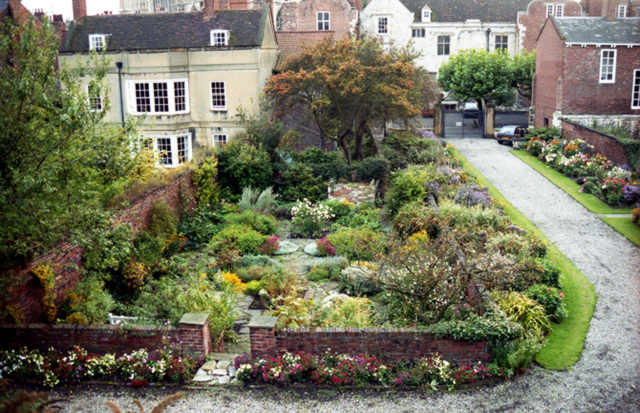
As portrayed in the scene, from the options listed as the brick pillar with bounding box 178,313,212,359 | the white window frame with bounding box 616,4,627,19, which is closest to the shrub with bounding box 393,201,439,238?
the brick pillar with bounding box 178,313,212,359

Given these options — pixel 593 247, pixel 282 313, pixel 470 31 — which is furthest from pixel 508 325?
pixel 470 31

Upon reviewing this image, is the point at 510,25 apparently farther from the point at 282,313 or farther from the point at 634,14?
the point at 282,313

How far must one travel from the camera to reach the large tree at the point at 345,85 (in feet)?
89.1

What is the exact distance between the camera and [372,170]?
2612 cm

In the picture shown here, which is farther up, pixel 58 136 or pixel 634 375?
pixel 58 136

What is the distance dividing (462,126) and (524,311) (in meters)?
28.3

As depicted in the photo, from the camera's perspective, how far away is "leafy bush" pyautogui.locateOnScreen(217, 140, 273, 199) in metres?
24.8

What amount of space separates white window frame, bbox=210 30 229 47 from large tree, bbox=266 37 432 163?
4.61 metres

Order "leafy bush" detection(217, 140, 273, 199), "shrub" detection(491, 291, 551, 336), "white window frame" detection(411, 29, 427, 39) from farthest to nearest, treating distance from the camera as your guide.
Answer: "white window frame" detection(411, 29, 427, 39) → "leafy bush" detection(217, 140, 273, 199) → "shrub" detection(491, 291, 551, 336)

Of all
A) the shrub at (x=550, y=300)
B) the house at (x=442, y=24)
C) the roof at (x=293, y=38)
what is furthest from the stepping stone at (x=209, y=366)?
the house at (x=442, y=24)

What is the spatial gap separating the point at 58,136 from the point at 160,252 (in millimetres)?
6437

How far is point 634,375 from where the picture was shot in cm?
1173

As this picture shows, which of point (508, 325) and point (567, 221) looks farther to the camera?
point (567, 221)

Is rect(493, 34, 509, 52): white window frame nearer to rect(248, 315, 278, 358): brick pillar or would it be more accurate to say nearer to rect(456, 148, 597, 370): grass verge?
rect(456, 148, 597, 370): grass verge
